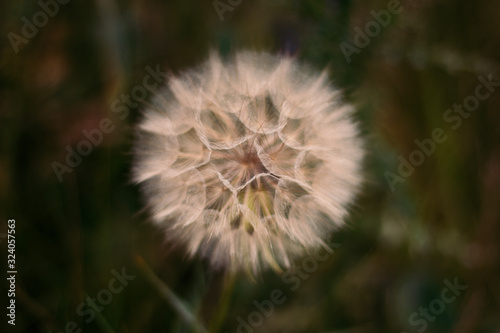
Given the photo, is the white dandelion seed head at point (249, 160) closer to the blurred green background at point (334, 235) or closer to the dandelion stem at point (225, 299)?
the dandelion stem at point (225, 299)

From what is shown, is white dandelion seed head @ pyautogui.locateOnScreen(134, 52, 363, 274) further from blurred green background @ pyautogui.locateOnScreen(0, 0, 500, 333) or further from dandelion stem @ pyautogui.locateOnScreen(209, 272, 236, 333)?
blurred green background @ pyautogui.locateOnScreen(0, 0, 500, 333)

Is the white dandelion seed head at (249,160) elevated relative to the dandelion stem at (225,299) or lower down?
elevated

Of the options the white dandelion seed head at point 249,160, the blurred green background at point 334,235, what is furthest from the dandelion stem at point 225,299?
the blurred green background at point 334,235

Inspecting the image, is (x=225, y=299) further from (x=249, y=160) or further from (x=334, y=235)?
(x=334, y=235)

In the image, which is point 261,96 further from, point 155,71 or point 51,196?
point 51,196

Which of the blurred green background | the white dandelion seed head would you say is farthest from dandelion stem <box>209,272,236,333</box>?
the blurred green background

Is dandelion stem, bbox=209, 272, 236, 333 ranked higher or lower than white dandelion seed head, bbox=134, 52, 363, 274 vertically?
lower
